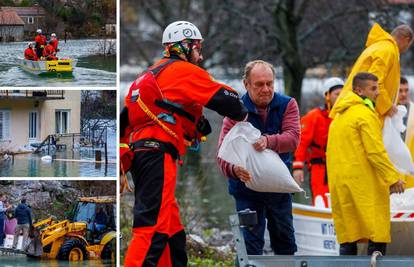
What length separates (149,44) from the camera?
864 inches

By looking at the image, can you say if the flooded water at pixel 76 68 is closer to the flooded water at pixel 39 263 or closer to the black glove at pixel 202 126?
the black glove at pixel 202 126

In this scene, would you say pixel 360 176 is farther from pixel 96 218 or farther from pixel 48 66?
pixel 48 66

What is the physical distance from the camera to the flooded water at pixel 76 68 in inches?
273

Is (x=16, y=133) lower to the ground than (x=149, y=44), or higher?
lower

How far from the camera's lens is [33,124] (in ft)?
23.0

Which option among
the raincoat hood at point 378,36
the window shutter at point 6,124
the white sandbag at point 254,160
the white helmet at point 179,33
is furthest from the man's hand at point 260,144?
the raincoat hood at point 378,36

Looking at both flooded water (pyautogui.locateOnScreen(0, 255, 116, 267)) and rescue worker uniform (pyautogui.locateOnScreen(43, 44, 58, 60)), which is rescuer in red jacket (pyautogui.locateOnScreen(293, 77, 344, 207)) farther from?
rescue worker uniform (pyautogui.locateOnScreen(43, 44, 58, 60))

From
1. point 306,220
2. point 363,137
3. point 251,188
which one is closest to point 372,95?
point 363,137

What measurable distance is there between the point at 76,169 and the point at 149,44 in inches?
595

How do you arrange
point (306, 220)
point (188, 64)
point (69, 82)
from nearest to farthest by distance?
point (69, 82) < point (188, 64) < point (306, 220)

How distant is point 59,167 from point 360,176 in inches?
97.2

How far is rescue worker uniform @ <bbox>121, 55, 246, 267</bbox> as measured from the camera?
7.19 metres

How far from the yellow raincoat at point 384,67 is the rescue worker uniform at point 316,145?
2367 mm

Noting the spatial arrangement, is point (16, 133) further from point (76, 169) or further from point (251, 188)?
point (251, 188)
